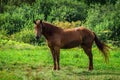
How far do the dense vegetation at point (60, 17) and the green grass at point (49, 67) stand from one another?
7507 mm

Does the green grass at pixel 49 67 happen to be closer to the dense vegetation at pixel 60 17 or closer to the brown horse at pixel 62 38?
the brown horse at pixel 62 38

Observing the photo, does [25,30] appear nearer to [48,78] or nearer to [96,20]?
[96,20]

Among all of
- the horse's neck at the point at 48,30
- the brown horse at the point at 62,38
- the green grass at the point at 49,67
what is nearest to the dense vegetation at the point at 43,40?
the green grass at the point at 49,67

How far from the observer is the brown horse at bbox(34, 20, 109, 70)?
55.0 feet

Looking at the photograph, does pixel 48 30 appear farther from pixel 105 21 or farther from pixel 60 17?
pixel 60 17

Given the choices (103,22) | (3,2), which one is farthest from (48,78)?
(3,2)

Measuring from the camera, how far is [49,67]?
1770 centimetres

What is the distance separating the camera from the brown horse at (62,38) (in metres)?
16.8

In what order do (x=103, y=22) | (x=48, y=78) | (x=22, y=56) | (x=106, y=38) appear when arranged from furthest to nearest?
(x=103, y=22), (x=106, y=38), (x=22, y=56), (x=48, y=78)

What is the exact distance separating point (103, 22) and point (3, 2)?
12.8 m

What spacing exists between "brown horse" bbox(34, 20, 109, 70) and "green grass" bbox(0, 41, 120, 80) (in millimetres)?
738

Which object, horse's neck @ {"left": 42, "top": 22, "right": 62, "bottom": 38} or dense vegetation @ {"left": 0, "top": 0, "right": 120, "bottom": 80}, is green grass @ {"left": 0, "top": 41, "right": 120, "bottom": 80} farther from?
horse's neck @ {"left": 42, "top": 22, "right": 62, "bottom": 38}

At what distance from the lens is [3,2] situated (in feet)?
137

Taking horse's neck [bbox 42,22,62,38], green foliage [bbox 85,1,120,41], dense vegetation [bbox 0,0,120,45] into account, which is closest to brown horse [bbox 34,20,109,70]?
horse's neck [bbox 42,22,62,38]
